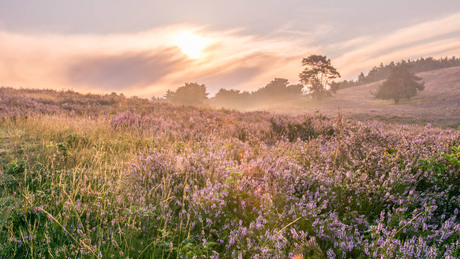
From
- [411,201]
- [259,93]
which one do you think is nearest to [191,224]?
[411,201]

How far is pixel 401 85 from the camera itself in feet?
134

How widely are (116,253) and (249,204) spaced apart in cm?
120

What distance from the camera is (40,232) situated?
2.31 m

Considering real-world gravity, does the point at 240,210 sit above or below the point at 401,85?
below

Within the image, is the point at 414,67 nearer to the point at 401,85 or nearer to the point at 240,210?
the point at 401,85

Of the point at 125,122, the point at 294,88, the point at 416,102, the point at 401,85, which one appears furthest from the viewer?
the point at 294,88

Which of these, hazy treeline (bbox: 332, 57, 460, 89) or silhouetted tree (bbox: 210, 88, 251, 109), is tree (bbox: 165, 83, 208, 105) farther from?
hazy treeline (bbox: 332, 57, 460, 89)

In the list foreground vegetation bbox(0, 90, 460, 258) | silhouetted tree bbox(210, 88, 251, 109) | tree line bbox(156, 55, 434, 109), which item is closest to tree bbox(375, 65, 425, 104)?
tree line bbox(156, 55, 434, 109)

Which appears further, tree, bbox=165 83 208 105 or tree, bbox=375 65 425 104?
tree, bbox=165 83 208 105

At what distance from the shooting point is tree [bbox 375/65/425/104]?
40531 millimetres

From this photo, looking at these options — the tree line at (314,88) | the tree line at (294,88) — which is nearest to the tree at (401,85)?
the tree line at (314,88)

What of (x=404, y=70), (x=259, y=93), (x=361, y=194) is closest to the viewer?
(x=361, y=194)

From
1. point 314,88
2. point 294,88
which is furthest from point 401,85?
point 294,88

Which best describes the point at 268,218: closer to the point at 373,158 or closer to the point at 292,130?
the point at 373,158
